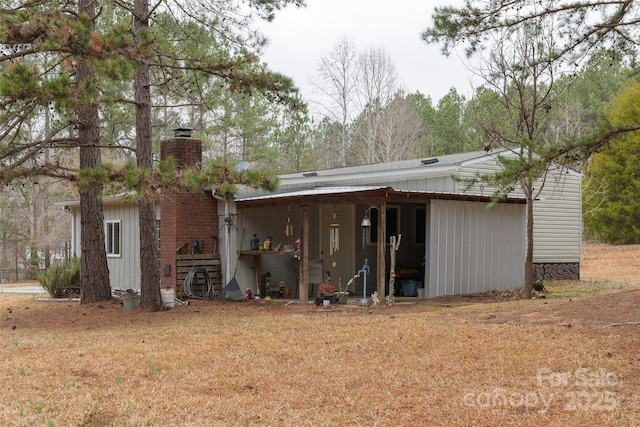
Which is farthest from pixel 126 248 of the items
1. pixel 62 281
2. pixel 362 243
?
pixel 362 243

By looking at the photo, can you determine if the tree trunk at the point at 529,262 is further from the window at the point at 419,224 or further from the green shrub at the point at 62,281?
the green shrub at the point at 62,281

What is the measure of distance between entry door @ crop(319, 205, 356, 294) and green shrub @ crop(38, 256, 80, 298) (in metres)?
5.79

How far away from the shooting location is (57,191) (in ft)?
100

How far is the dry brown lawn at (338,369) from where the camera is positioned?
532cm

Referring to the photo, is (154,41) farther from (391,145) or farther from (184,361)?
(391,145)

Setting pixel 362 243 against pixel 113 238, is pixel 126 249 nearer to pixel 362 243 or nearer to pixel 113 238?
pixel 113 238

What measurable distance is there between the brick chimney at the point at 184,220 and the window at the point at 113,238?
3.30 meters

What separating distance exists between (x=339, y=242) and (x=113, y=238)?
20.2ft

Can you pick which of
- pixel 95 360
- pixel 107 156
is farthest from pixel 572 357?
pixel 107 156

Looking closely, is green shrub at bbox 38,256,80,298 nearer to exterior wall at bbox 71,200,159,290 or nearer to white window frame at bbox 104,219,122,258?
exterior wall at bbox 71,200,159,290

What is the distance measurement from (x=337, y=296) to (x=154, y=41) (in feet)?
18.8

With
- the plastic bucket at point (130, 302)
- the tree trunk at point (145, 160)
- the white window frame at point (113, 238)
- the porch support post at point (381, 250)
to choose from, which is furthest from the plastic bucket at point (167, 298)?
the white window frame at point (113, 238)

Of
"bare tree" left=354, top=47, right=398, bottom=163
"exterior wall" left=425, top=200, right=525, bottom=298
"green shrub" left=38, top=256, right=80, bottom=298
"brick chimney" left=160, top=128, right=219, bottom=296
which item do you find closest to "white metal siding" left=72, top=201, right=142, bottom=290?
"green shrub" left=38, top=256, right=80, bottom=298

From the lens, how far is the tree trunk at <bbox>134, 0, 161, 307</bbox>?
11.5m
